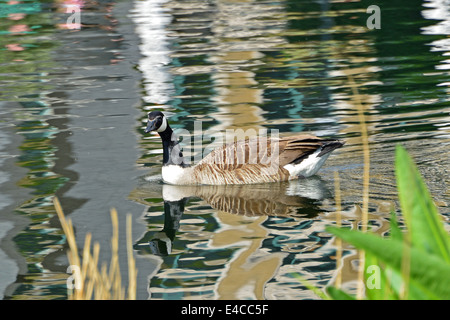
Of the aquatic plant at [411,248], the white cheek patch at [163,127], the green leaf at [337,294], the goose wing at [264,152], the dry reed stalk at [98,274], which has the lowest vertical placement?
the goose wing at [264,152]

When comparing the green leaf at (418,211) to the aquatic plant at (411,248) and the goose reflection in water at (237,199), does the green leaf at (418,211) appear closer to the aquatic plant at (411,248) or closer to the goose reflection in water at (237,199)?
the aquatic plant at (411,248)

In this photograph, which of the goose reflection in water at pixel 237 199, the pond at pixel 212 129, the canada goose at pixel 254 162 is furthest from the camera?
the canada goose at pixel 254 162

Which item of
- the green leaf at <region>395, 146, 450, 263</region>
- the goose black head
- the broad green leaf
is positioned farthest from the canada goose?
the broad green leaf

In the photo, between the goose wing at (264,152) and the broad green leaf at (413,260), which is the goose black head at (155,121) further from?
the broad green leaf at (413,260)

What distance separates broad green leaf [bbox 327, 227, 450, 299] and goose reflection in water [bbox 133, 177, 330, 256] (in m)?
5.78

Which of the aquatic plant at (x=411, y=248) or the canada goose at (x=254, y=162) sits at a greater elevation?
the aquatic plant at (x=411, y=248)

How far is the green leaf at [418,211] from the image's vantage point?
1930 mm

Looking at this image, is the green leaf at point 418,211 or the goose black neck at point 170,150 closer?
the green leaf at point 418,211

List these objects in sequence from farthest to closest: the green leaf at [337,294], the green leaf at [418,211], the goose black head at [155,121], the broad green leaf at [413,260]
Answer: the goose black head at [155,121] < the green leaf at [337,294] < the green leaf at [418,211] < the broad green leaf at [413,260]

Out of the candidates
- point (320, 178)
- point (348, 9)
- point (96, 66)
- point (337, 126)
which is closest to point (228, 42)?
→ point (96, 66)

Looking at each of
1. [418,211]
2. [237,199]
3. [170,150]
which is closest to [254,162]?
[237,199]

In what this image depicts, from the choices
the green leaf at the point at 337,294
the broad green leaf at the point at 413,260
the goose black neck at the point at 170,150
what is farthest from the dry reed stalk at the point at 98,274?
the goose black neck at the point at 170,150

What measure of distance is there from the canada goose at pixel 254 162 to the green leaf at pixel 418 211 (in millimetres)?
7591
